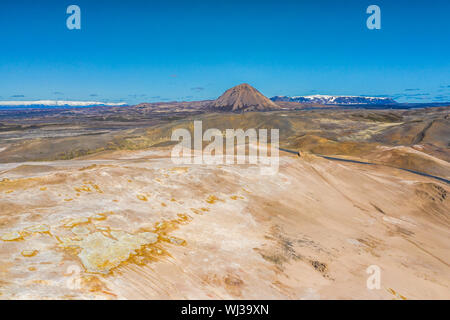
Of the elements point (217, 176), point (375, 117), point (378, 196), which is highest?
point (375, 117)

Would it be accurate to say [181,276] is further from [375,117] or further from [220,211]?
[375,117]
